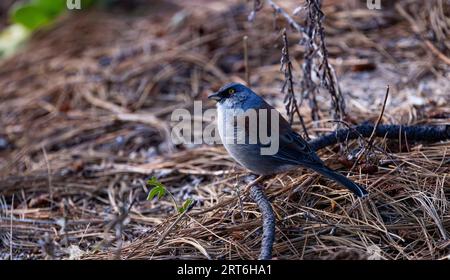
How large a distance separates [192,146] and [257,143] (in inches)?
54.0

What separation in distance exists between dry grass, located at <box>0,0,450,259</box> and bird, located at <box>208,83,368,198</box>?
0.17 meters

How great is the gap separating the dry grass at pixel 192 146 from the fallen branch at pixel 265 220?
10 centimetres

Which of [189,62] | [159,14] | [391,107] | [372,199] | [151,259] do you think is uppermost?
[159,14]

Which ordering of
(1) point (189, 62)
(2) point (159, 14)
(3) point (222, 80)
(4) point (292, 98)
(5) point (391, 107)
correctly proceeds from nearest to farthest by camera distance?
(4) point (292, 98) → (5) point (391, 107) → (3) point (222, 80) → (1) point (189, 62) → (2) point (159, 14)

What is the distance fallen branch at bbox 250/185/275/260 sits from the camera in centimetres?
304

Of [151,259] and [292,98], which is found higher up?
[292,98]

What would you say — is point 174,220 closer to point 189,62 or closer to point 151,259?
point 151,259

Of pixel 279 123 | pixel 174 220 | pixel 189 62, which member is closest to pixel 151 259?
pixel 174 220

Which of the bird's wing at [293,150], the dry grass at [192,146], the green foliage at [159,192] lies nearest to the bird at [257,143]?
the bird's wing at [293,150]

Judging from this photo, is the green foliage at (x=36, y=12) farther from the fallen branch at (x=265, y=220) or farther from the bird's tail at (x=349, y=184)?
the bird's tail at (x=349, y=184)

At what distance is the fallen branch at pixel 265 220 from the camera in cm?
304

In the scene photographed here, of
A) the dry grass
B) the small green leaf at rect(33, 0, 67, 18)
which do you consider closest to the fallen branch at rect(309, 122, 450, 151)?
the dry grass

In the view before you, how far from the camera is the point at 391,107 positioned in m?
5.12

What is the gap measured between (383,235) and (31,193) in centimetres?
278
